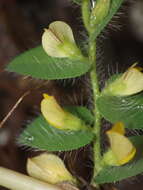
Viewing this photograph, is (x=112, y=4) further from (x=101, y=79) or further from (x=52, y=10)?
(x=52, y=10)

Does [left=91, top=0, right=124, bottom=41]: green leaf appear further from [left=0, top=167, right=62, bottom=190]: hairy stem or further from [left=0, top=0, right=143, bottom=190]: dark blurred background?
[left=0, top=0, right=143, bottom=190]: dark blurred background

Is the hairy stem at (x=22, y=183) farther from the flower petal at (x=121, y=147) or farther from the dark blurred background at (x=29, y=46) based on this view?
the dark blurred background at (x=29, y=46)

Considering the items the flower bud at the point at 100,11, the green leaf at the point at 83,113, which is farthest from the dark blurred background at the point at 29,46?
the flower bud at the point at 100,11

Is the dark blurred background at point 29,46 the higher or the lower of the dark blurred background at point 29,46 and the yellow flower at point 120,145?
the lower

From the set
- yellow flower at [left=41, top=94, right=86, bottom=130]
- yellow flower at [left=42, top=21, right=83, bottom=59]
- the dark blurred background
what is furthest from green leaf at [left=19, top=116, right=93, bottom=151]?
the dark blurred background

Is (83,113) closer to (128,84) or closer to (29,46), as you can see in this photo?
(128,84)

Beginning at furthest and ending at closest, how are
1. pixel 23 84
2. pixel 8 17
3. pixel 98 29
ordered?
1. pixel 8 17
2. pixel 23 84
3. pixel 98 29

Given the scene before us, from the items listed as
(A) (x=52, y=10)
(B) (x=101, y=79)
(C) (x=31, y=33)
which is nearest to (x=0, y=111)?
(C) (x=31, y=33)
